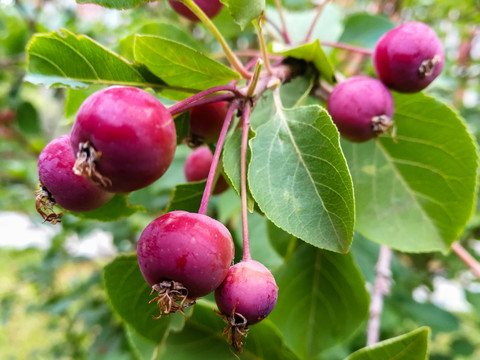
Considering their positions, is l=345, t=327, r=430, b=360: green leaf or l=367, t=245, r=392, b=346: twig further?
l=367, t=245, r=392, b=346: twig

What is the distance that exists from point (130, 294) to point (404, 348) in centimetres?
63

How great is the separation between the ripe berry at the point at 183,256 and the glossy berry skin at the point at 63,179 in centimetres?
15

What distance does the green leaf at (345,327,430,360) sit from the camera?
2.83ft

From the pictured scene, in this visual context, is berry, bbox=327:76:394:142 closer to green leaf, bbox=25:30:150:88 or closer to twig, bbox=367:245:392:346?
green leaf, bbox=25:30:150:88

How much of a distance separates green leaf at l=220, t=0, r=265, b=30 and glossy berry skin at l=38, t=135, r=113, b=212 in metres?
0.39

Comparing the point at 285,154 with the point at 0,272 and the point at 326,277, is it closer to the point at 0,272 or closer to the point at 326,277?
the point at 326,277

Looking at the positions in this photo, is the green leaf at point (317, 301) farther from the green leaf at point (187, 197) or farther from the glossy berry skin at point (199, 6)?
the glossy berry skin at point (199, 6)

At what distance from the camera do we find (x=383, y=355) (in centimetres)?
89

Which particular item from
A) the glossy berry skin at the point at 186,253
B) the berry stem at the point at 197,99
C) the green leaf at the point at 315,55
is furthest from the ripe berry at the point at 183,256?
the green leaf at the point at 315,55

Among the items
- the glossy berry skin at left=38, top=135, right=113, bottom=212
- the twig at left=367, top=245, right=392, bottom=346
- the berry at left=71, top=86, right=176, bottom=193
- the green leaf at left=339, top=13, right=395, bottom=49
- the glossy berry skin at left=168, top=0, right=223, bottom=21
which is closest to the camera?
the berry at left=71, top=86, right=176, bottom=193

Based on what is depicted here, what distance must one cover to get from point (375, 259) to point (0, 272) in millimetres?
6723

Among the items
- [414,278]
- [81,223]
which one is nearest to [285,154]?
[414,278]

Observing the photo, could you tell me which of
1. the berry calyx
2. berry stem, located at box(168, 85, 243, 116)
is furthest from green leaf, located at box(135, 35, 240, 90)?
the berry calyx

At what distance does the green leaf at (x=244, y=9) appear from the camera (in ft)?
2.68
